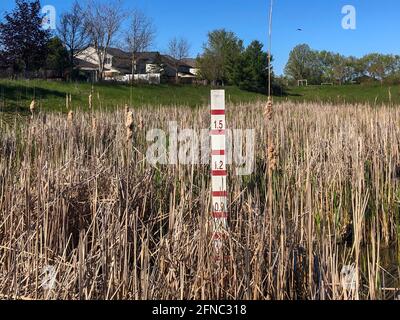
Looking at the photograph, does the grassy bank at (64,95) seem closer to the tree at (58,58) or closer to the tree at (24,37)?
the tree at (24,37)

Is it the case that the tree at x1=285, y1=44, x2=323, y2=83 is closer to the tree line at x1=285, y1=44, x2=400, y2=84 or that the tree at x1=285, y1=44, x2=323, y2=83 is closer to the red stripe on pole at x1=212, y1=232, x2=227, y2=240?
the tree line at x1=285, y1=44, x2=400, y2=84

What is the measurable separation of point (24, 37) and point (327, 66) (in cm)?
4172

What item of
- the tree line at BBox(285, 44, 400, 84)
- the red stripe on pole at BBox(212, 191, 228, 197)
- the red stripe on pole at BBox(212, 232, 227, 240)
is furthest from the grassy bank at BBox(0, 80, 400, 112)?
the tree line at BBox(285, 44, 400, 84)

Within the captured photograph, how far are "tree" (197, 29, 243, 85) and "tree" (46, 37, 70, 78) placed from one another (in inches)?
529

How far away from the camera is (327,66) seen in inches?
2288

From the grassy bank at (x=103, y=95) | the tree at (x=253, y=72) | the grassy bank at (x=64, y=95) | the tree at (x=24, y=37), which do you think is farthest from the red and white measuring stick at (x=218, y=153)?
the tree at (x=253, y=72)

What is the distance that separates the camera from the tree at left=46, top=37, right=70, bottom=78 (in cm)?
3516

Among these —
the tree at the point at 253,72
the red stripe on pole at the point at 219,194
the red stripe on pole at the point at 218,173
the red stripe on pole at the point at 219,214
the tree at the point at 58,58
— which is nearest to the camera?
the red stripe on pole at the point at 219,214

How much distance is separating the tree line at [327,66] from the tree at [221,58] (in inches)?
280

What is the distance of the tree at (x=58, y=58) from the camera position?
3516 cm
